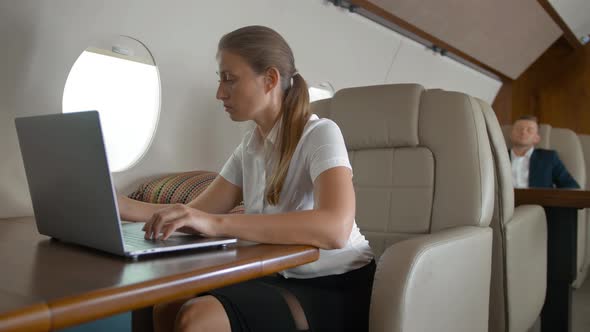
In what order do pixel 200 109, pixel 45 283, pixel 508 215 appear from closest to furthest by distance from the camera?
pixel 45 283 → pixel 508 215 → pixel 200 109

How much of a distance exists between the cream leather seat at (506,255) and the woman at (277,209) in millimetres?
699

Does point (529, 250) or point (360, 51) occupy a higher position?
point (360, 51)

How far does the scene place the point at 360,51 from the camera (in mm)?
3990

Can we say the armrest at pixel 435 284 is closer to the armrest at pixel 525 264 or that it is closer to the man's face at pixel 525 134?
the armrest at pixel 525 264

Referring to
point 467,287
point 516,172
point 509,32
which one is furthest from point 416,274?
point 509,32

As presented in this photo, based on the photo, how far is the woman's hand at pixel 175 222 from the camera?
1.00 metres

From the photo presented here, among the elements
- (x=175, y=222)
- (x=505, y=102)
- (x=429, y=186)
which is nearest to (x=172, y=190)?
(x=429, y=186)

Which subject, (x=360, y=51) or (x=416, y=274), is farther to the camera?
(x=360, y=51)

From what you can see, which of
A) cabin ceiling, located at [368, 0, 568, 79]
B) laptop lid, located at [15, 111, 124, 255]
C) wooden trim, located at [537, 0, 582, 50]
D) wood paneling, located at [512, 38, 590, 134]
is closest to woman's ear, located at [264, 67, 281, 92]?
laptop lid, located at [15, 111, 124, 255]

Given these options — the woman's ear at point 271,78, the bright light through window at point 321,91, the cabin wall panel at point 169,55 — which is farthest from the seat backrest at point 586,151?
the woman's ear at point 271,78

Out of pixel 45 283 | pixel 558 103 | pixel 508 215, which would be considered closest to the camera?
pixel 45 283

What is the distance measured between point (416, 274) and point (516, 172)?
287 cm

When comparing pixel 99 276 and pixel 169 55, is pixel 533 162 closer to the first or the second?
pixel 169 55

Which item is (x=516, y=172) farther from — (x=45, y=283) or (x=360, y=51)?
(x=45, y=283)
